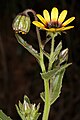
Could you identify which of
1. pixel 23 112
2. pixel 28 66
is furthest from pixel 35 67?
pixel 23 112

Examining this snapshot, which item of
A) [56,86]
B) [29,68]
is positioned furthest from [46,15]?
[29,68]

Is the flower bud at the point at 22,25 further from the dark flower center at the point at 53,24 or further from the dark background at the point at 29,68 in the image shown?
the dark background at the point at 29,68

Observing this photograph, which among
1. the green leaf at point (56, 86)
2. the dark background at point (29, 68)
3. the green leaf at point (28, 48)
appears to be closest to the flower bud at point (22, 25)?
the green leaf at point (28, 48)

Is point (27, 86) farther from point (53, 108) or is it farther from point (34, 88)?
point (53, 108)

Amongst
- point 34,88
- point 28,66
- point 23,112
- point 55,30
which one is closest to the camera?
point 55,30

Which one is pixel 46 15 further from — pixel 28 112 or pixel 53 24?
pixel 28 112

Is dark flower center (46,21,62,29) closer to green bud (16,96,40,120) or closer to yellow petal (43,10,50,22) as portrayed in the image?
yellow petal (43,10,50,22)

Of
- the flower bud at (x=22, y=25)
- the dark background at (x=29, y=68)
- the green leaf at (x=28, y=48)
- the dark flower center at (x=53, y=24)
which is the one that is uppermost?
the flower bud at (x=22, y=25)
